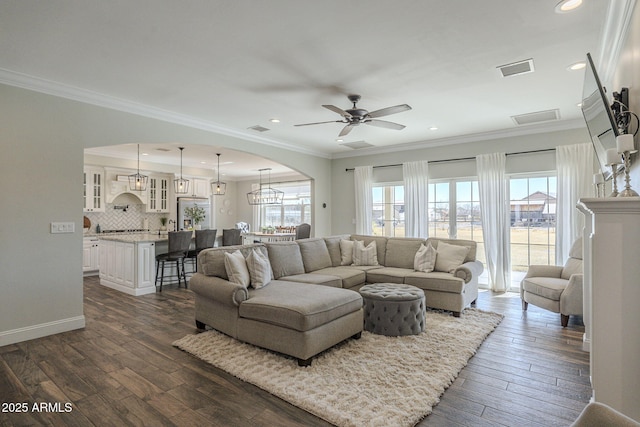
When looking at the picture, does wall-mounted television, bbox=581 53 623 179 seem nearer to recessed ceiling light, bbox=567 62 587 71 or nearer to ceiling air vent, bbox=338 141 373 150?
recessed ceiling light, bbox=567 62 587 71

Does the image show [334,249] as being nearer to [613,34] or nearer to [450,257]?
[450,257]

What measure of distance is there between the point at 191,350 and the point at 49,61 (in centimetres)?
307

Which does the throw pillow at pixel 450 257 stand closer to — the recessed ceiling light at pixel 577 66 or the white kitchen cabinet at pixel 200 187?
the recessed ceiling light at pixel 577 66

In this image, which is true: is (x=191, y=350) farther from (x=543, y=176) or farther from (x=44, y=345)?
(x=543, y=176)

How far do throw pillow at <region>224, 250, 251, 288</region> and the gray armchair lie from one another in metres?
3.63

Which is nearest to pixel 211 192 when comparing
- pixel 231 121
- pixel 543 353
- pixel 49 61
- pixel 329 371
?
pixel 231 121

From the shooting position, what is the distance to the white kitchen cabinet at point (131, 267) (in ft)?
18.2

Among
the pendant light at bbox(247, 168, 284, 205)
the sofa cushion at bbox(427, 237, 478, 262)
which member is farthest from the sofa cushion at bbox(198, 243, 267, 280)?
the pendant light at bbox(247, 168, 284, 205)

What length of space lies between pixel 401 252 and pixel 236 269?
281 centimetres

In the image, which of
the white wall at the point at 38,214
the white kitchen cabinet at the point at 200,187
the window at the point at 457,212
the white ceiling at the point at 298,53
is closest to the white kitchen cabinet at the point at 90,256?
the white kitchen cabinet at the point at 200,187

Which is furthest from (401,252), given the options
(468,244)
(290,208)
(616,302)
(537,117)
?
(290,208)

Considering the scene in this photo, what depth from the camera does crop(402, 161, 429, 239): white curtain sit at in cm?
658

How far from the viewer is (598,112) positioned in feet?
7.89

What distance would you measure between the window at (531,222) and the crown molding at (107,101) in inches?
188
